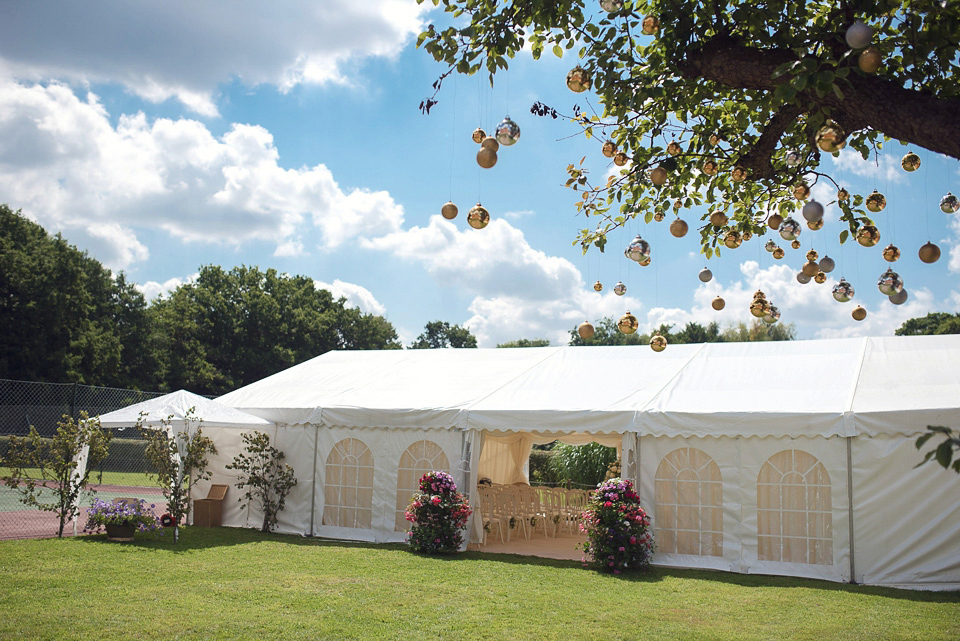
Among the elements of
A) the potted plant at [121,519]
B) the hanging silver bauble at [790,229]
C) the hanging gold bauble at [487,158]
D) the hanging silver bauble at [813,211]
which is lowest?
the potted plant at [121,519]

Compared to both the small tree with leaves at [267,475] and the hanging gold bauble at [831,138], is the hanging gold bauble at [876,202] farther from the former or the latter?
the small tree with leaves at [267,475]

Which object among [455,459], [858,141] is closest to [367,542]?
[455,459]

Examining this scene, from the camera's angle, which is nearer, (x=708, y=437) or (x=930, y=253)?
(x=930, y=253)

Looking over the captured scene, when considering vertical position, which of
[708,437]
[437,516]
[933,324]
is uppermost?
[933,324]

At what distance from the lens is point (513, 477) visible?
53.0ft

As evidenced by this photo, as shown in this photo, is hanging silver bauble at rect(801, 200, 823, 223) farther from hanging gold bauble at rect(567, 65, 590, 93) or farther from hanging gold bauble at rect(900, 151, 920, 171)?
hanging gold bauble at rect(567, 65, 590, 93)

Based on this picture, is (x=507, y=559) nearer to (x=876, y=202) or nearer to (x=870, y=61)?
Answer: (x=876, y=202)

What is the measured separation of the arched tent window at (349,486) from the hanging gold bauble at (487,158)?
27.5 feet

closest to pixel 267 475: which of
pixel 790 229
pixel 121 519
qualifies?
pixel 121 519

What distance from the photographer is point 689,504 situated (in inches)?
389

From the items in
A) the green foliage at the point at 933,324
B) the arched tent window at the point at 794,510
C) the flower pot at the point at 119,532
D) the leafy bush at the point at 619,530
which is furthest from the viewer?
the green foliage at the point at 933,324

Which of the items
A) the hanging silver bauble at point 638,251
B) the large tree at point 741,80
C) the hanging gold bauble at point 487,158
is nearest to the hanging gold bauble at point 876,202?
the large tree at point 741,80

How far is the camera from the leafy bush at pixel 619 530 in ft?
31.0

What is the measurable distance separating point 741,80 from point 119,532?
10.4 m
